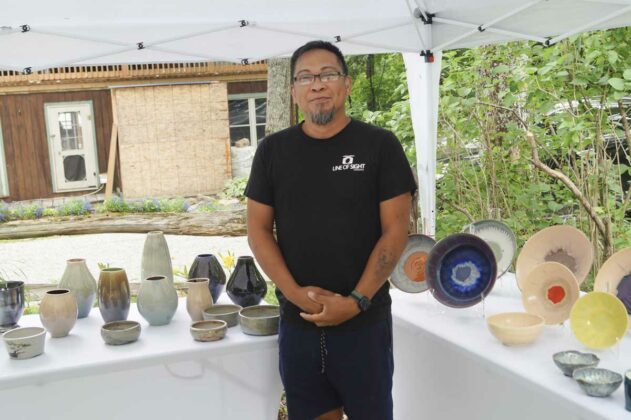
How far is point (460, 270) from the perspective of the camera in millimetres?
2305

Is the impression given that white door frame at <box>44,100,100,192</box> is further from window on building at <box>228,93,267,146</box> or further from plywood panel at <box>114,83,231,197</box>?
window on building at <box>228,93,267,146</box>

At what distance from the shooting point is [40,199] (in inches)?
378

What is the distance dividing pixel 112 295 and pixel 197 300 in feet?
0.96

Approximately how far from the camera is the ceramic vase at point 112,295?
223cm

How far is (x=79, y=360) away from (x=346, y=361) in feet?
2.68

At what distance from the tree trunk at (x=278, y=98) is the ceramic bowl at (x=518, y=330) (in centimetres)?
340

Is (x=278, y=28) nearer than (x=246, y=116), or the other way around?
(x=278, y=28)

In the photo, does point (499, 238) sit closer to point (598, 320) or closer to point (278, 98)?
point (598, 320)

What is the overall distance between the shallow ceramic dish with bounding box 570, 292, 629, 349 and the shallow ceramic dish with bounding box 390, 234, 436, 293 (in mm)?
709

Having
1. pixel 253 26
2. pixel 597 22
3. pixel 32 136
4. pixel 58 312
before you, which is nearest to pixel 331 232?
pixel 58 312

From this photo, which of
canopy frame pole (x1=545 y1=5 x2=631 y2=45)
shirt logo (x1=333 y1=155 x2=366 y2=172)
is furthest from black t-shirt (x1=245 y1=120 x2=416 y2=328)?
canopy frame pole (x1=545 y1=5 x2=631 y2=45)

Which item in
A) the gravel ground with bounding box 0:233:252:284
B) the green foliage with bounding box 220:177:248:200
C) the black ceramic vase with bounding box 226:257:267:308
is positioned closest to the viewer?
the black ceramic vase with bounding box 226:257:267:308

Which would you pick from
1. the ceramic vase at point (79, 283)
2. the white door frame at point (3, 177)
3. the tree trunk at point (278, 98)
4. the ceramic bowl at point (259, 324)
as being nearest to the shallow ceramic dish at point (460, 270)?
the ceramic bowl at point (259, 324)

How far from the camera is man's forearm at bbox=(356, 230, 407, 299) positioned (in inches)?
69.2
